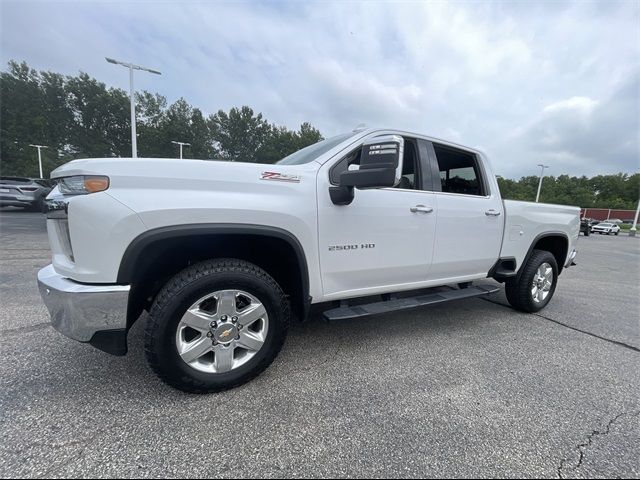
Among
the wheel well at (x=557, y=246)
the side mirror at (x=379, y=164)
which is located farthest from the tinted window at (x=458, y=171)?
the wheel well at (x=557, y=246)

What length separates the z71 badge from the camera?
209 cm

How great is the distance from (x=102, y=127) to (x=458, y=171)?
5613cm

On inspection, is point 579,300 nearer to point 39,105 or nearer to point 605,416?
point 605,416

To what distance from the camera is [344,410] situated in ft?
6.52

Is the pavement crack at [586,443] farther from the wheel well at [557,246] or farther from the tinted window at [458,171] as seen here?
the wheel well at [557,246]

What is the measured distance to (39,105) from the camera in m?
42.6

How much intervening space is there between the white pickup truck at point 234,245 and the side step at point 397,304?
2 cm

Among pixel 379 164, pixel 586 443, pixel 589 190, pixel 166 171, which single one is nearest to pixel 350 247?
pixel 379 164

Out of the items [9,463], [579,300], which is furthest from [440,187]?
[579,300]

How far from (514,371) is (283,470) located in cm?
204

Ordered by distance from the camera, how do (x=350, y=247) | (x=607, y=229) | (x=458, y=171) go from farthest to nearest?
(x=607, y=229)
(x=458, y=171)
(x=350, y=247)

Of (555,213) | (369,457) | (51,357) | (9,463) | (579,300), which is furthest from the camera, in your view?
(579,300)

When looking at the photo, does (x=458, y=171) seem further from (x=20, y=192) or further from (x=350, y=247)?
(x=20, y=192)

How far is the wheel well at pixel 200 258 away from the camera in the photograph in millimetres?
1856
